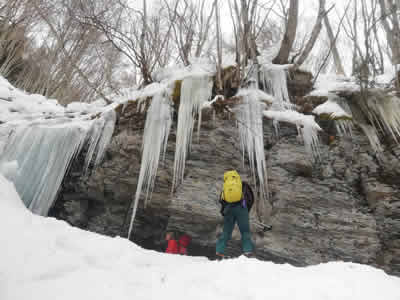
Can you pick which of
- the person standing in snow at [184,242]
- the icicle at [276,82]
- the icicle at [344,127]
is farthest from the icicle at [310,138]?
the person standing in snow at [184,242]

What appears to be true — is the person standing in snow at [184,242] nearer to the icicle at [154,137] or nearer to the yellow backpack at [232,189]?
the icicle at [154,137]

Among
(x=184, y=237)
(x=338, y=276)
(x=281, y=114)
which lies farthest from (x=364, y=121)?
(x=184, y=237)

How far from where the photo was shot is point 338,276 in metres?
1.35

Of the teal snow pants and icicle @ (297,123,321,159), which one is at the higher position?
icicle @ (297,123,321,159)

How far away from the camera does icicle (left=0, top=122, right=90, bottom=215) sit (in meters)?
3.33

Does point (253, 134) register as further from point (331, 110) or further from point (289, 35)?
point (289, 35)

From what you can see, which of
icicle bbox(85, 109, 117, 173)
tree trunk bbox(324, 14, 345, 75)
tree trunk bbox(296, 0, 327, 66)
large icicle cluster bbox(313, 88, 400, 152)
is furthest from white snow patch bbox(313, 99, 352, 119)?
icicle bbox(85, 109, 117, 173)

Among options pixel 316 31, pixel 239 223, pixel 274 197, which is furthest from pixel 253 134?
pixel 316 31

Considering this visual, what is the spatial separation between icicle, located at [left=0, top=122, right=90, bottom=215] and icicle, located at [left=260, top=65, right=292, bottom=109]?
306 centimetres

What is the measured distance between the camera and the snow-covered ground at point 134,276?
45.6 inches

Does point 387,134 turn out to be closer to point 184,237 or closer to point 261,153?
point 261,153

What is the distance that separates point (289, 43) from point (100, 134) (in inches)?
138

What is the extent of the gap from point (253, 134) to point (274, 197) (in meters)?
0.90

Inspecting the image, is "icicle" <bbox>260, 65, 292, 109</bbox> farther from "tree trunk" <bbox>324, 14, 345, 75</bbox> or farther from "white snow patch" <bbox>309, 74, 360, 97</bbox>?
"tree trunk" <bbox>324, 14, 345, 75</bbox>
